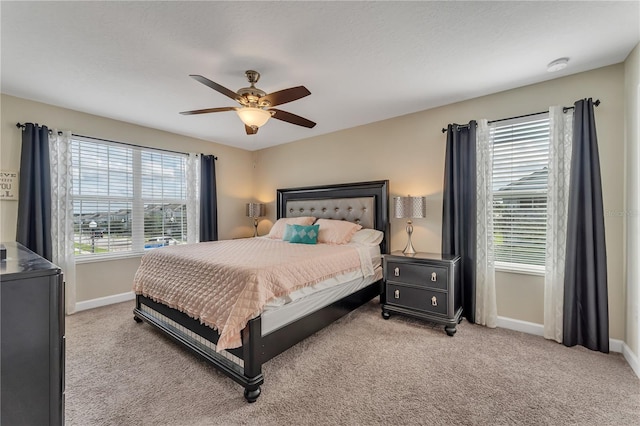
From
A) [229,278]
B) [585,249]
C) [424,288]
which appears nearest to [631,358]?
[585,249]

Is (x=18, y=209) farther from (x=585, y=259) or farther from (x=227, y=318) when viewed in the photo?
(x=585, y=259)

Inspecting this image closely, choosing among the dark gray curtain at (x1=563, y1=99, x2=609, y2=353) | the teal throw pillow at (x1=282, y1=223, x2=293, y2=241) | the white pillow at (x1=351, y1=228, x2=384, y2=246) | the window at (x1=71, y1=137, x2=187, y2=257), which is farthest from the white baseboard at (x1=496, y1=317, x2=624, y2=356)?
the window at (x1=71, y1=137, x2=187, y2=257)

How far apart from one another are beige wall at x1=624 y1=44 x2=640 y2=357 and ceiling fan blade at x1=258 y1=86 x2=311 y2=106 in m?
2.56

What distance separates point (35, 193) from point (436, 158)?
15.2ft

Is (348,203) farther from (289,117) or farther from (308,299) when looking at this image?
(308,299)

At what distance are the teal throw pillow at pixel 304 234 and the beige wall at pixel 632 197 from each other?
2.89 meters

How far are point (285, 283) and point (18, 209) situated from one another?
10.6 feet

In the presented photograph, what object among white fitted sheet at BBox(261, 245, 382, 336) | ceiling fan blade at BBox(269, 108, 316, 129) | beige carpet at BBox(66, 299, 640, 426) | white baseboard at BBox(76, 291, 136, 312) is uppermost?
ceiling fan blade at BBox(269, 108, 316, 129)

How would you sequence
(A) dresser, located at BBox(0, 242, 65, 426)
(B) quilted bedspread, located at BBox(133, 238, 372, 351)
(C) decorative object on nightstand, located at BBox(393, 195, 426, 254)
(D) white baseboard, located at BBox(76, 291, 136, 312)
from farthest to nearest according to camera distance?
(D) white baseboard, located at BBox(76, 291, 136, 312), (C) decorative object on nightstand, located at BBox(393, 195, 426, 254), (B) quilted bedspread, located at BBox(133, 238, 372, 351), (A) dresser, located at BBox(0, 242, 65, 426)

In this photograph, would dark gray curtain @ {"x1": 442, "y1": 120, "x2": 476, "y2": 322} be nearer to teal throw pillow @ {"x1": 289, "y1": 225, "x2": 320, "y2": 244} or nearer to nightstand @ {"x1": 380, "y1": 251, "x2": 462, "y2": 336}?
nightstand @ {"x1": 380, "y1": 251, "x2": 462, "y2": 336}

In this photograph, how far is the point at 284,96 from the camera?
2.20 meters

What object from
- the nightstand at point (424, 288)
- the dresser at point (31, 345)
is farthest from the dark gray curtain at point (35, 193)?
the nightstand at point (424, 288)

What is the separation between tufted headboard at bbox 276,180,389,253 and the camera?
146 inches

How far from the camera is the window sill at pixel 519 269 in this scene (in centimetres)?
272
